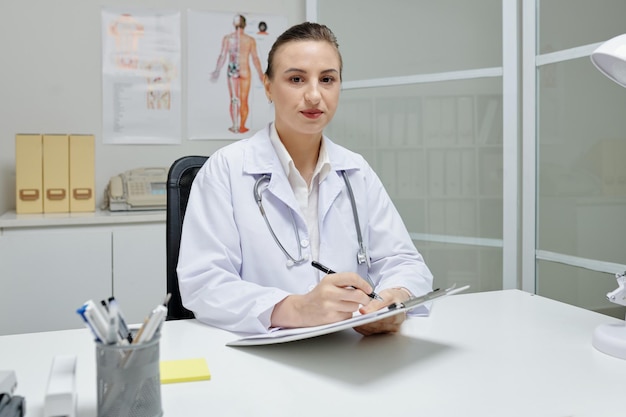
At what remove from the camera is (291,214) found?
4.73ft

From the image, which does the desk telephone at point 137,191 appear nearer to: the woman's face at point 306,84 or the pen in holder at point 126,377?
the woman's face at point 306,84

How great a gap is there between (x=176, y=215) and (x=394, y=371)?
0.79 meters

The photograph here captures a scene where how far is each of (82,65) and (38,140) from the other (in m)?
0.53

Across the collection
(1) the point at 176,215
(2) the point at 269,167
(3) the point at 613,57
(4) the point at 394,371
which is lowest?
(4) the point at 394,371

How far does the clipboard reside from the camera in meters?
0.95

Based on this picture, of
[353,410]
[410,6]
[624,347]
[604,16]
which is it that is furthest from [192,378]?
[410,6]

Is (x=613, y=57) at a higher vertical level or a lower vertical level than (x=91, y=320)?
higher

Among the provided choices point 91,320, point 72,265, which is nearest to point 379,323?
point 91,320

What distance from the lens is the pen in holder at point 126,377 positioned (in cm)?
73

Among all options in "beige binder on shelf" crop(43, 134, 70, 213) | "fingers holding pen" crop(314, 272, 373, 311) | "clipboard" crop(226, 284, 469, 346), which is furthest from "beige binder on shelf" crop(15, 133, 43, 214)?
"fingers holding pen" crop(314, 272, 373, 311)

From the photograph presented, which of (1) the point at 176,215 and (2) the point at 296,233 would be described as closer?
(2) the point at 296,233

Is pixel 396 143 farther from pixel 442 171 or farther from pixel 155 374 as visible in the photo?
pixel 155 374

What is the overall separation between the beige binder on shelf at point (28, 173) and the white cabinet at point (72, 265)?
0.10m

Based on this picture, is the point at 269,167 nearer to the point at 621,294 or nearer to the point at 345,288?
the point at 345,288
